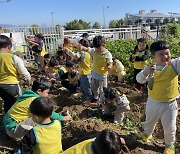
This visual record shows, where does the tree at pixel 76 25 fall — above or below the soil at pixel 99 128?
above

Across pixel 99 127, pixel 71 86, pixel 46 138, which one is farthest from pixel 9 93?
pixel 71 86

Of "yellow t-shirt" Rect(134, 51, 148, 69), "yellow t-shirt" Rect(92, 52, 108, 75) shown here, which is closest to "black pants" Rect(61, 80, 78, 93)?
"yellow t-shirt" Rect(92, 52, 108, 75)

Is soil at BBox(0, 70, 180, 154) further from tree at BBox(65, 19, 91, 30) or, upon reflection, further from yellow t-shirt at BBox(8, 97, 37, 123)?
tree at BBox(65, 19, 91, 30)

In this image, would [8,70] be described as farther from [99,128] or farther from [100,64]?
[100,64]

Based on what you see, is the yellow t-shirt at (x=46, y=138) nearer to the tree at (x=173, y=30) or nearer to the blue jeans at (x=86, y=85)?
the blue jeans at (x=86, y=85)

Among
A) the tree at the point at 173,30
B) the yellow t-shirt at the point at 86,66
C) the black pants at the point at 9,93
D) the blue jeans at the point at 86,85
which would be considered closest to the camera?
the black pants at the point at 9,93

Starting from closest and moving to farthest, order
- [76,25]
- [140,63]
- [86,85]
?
[86,85], [140,63], [76,25]

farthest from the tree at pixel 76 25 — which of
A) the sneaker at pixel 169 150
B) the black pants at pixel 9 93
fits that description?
the sneaker at pixel 169 150

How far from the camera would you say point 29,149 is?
2.54 meters

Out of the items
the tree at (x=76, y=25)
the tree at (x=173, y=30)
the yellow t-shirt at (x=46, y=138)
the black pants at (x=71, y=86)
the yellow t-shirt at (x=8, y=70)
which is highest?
the tree at (x=76, y=25)

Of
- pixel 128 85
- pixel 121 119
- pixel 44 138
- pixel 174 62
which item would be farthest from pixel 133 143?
pixel 128 85

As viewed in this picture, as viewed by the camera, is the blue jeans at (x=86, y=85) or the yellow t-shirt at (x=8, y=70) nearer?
the yellow t-shirt at (x=8, y=70)

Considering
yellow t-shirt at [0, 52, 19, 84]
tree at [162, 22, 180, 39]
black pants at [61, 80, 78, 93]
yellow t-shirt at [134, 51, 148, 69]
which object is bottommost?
black pants at [61, 80, 78, 93]

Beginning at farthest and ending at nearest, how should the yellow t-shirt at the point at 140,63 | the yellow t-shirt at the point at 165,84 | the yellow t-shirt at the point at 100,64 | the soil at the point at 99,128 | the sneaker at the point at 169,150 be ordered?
the yellow t-shirt at the point at 140,63 < the yellow t-shirt at the point at 100,64 < the soil at the point at 99,128 < the sneaker at the point at 169,150 < the yellow t-shirt at the point at 165,84
